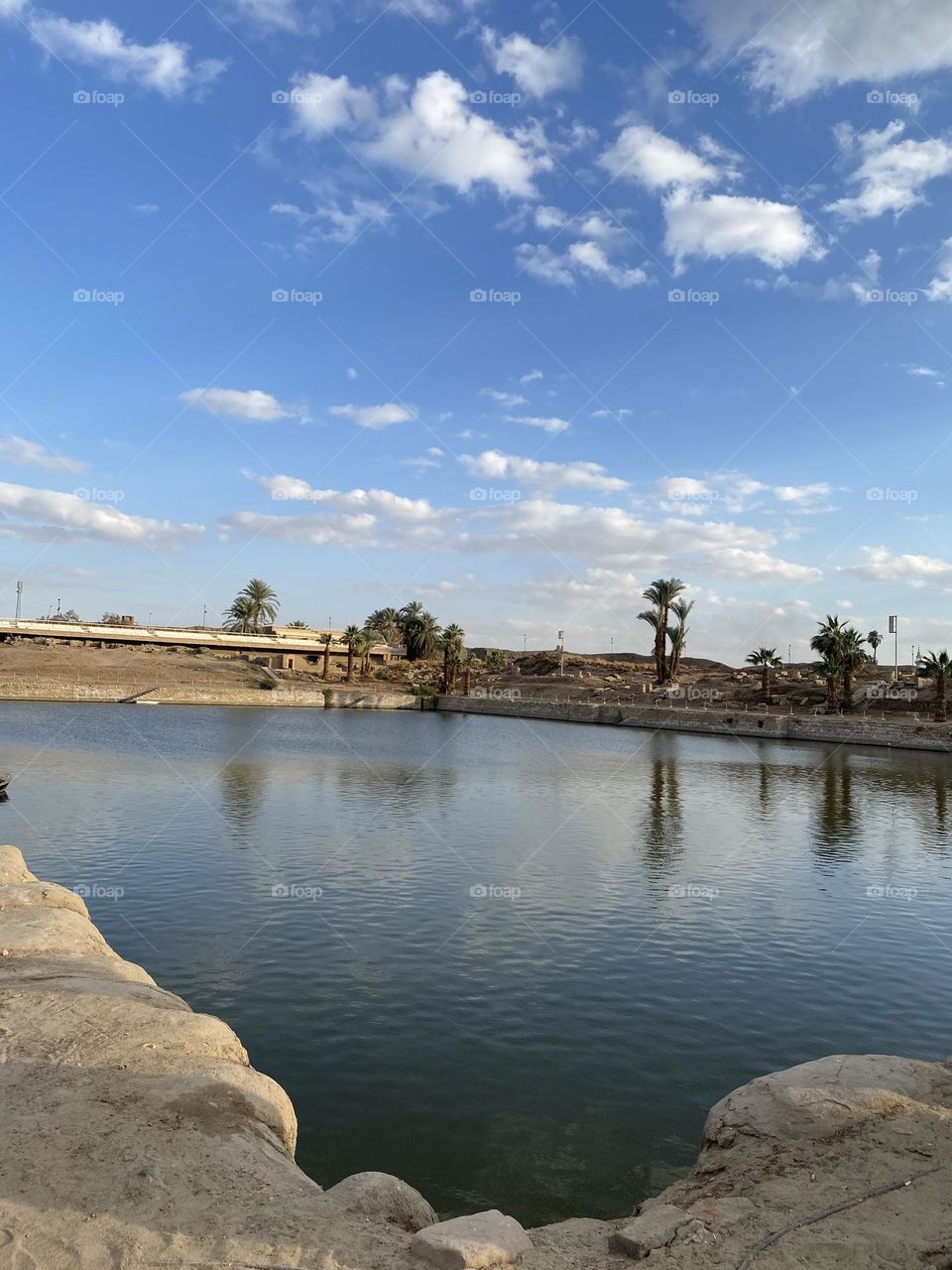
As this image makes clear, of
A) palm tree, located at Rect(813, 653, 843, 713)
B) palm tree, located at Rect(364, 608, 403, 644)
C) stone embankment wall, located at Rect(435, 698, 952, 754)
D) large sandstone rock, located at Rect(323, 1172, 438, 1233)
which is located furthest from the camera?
palm tree, located at Rect(364, 608, 403, 644)

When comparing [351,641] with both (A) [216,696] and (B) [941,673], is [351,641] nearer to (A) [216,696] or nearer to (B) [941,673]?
(A) [216,696]

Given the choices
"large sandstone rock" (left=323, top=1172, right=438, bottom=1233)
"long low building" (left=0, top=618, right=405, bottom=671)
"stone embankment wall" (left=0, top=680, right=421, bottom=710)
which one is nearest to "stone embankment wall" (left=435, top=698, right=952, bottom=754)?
"stone embankment wall" (left=0, top=680, right=421, bottom=710)

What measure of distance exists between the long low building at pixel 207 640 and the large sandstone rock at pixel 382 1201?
136298 mm

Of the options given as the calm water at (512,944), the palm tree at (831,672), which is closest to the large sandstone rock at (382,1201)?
the calm water at (512,944)

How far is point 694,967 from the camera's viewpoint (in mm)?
17141

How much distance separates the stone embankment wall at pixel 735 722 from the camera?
73.4 meters

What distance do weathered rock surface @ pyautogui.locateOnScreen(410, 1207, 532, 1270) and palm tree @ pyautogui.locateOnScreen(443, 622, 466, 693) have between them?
115820 millimetres

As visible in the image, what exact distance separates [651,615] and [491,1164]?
351ft

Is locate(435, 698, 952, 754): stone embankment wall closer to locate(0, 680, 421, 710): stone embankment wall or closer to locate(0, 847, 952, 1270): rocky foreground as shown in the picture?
locate(0, 680, 421, 710): stone embankment wall

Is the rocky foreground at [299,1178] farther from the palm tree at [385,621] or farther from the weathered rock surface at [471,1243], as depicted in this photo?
the palm tree at [385,621]

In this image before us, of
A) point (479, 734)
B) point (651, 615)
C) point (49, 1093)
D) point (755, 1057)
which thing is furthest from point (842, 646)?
point (49, 1093)

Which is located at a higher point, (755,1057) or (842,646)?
(842,646)

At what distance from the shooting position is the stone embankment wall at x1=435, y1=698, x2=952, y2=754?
73438mm

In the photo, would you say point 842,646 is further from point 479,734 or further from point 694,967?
point 694,967
